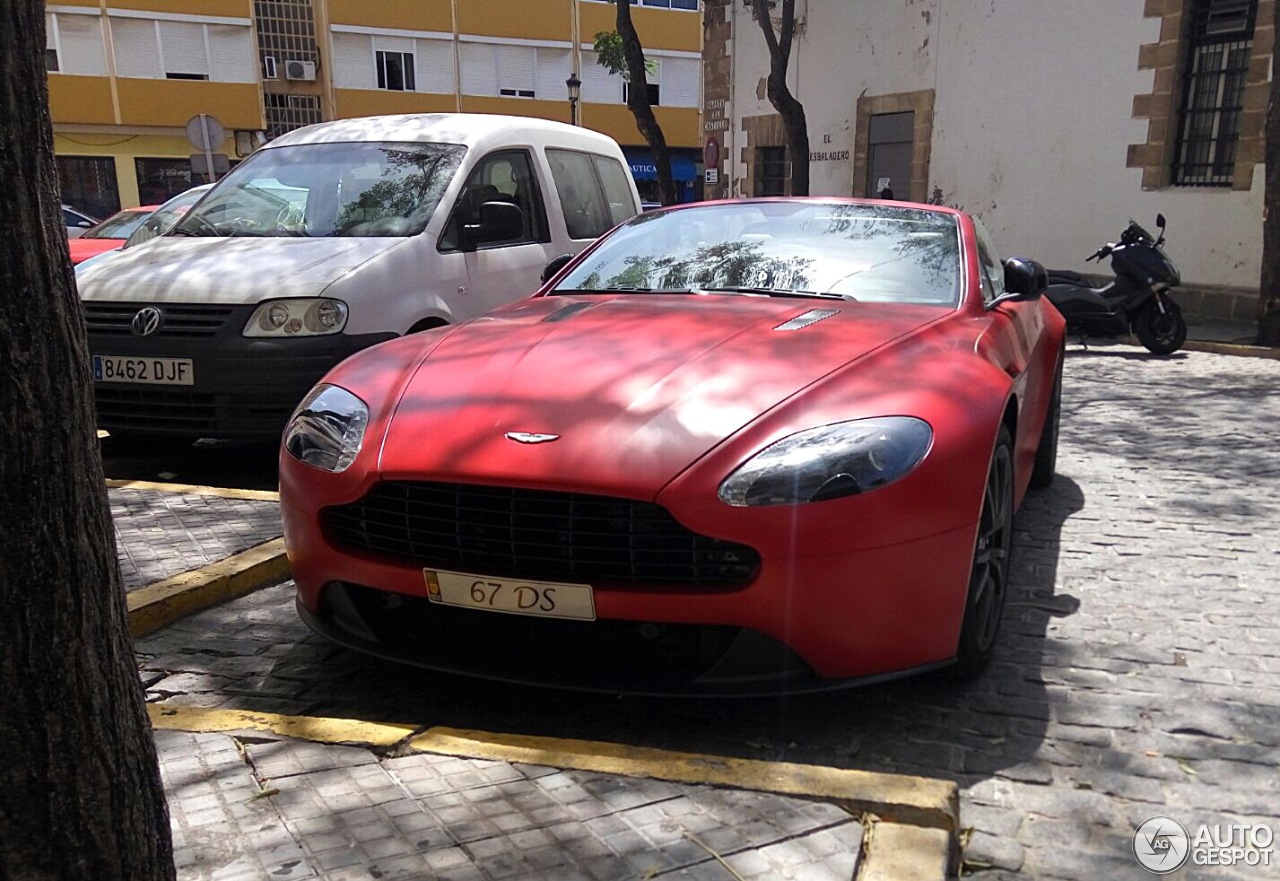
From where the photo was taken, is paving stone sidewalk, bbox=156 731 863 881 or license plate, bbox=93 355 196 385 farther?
license plate, bbox=93 355 196 385

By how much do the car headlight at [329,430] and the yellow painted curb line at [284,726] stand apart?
0.69 meters

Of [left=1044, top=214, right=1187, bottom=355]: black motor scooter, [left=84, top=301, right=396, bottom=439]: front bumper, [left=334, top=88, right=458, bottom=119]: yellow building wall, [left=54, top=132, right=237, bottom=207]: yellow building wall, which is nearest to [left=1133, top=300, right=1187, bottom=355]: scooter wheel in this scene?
[left=1044, top=214, right=1187, bottom=355]: black motor scooter

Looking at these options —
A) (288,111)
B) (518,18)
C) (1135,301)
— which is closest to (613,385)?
(1135,301)

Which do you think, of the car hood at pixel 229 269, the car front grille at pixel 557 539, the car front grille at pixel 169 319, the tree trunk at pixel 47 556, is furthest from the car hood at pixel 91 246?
the tree trunk at pixel 47 556

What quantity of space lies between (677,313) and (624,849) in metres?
2.07

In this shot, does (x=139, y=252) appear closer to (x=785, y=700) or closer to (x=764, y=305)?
(x=764, y=305)

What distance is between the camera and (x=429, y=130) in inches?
257

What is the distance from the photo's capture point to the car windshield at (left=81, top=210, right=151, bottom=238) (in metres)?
11.0

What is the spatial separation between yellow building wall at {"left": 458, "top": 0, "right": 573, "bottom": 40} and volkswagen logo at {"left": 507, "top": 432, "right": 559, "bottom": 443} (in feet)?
126

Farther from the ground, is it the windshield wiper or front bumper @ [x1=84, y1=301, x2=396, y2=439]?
the windshield wiper

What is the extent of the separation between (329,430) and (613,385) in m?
0.84

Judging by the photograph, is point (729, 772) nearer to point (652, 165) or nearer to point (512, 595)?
point (512, 595)

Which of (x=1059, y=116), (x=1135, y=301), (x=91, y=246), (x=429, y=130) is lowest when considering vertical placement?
(x=1135, y=301)

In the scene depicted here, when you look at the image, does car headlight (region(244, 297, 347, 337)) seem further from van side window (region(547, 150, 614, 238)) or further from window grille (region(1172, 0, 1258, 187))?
window grille (region(1172, 0, 1258, 187))
